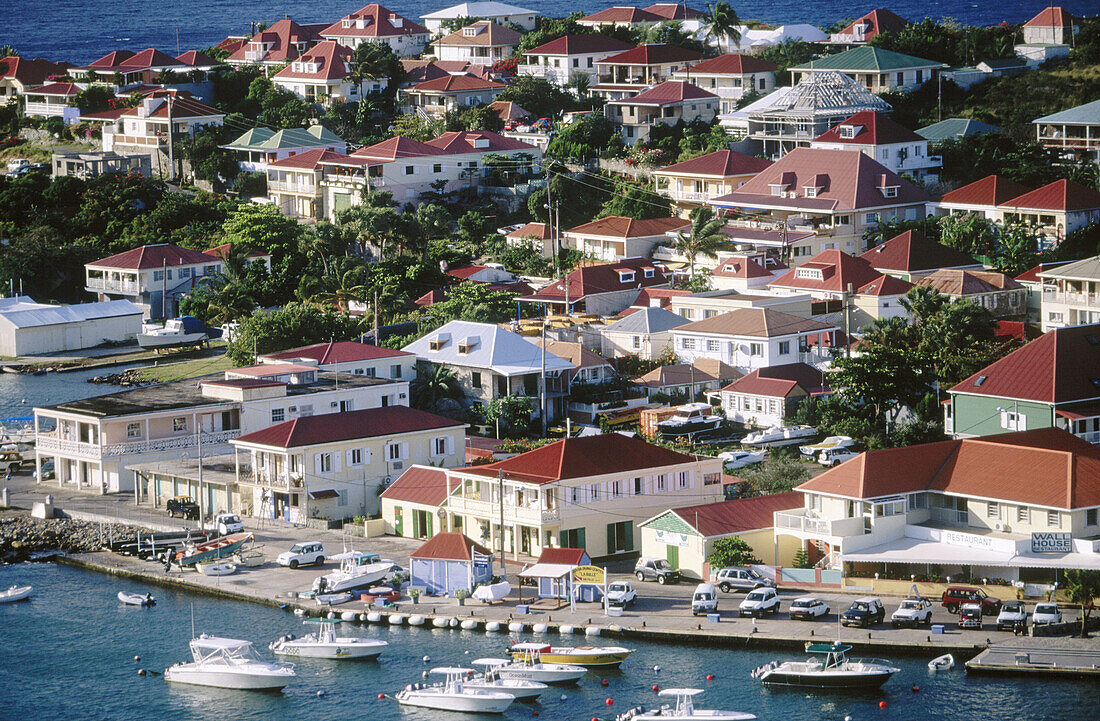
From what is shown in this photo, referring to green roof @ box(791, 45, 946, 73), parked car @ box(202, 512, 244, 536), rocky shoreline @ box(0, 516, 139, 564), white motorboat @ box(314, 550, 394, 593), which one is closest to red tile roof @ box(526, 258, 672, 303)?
green roof @ box(791, 45, 946, 73)

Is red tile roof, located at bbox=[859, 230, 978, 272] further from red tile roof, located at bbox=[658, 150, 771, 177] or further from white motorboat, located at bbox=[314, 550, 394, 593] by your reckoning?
white motorboat, located at bbox=[314, 550, 394, 593]

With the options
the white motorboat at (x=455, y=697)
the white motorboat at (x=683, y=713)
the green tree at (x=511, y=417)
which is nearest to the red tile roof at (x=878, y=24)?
the green tree at (x=511, y=417)

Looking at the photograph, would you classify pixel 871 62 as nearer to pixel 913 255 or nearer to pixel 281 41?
pixel 913 255

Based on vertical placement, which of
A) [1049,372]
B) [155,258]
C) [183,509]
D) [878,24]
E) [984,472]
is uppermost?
[878,24]

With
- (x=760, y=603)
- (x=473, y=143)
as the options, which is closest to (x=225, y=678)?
(x=760, y=603)

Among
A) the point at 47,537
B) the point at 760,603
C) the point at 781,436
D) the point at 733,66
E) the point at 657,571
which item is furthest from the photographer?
the point at 733,66

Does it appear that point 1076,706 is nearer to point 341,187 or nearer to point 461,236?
point 461,236
